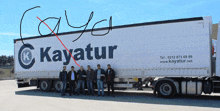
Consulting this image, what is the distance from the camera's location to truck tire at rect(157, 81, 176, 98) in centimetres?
1122

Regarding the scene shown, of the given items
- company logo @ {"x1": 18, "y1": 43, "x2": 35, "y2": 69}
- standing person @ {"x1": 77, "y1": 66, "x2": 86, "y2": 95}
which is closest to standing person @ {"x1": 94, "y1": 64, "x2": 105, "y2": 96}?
standing person @ {"x1": 77, "y1": 66, "x2": 86, "y2": 95}

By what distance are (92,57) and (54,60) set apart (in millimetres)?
2992

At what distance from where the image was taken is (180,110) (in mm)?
8023

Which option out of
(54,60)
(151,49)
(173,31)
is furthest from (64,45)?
(173,31)

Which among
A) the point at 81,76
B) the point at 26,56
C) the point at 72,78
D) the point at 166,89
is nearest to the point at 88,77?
the point at 81,76

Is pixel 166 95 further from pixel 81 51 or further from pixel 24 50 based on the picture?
pixel 24 50

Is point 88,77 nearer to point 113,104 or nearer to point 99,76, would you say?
point 99,76

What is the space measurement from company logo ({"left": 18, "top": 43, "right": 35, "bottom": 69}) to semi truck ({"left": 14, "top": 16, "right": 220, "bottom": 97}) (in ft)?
3.96

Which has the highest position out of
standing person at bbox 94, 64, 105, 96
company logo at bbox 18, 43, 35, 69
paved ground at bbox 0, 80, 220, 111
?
company logo at bbox 18, 43, 35, 69

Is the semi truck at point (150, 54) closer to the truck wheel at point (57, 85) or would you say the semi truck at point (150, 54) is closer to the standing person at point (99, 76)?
the truck wheel at point (57, 85)

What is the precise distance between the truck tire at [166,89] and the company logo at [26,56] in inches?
360

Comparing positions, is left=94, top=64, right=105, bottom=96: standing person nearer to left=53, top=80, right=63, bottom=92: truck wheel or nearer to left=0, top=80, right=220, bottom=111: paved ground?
left=0, top=80, right=220, bottom=111: paved ground

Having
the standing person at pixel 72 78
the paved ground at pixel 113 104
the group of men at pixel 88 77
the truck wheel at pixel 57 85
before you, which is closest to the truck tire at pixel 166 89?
the paved ground at pixel 113 104

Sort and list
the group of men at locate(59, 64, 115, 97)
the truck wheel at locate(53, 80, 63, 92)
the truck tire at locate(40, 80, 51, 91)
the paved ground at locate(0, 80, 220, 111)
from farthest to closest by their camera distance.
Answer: the truck tire at locate(40, 80, 51, 91) → the truck wheel at locate(53, 80, 63, 92) → the group of men at locate(59, 64, 115, 97) → the paved ground at locate(0, 80, 220, 111)
